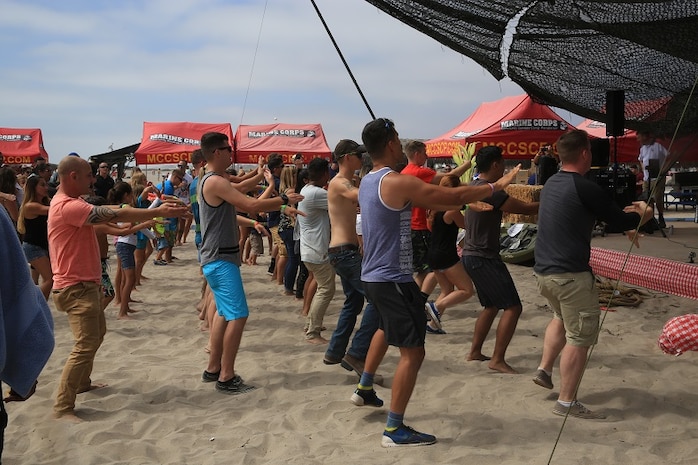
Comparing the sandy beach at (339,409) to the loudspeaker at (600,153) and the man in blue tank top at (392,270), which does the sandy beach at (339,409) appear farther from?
the loudspeaker at (600,153)

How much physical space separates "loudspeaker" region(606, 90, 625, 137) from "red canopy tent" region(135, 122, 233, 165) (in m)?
14.8

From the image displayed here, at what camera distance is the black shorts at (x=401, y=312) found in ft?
12.2

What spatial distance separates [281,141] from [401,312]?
17657mm

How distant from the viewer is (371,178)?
372 centimetres

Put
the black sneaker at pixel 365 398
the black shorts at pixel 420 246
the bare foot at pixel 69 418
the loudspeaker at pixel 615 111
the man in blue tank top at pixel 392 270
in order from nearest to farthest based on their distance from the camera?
the man in blue tank top at pixel 392 270
the bare foot at pixel 69 418
the black sneaker at pixel 365 398
the black shorts at pixel 420 246
the loudspeaker at pixel 615 111

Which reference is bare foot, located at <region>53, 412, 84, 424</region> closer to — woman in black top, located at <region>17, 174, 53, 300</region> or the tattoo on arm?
the tattoo on arm

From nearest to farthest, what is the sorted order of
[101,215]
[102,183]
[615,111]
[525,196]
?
[101,215]
[615,111]
[525,196]
[102,183]

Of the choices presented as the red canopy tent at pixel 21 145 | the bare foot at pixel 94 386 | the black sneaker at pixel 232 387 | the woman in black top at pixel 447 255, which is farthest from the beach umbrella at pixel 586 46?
the red canopy tent at pixel 21 145

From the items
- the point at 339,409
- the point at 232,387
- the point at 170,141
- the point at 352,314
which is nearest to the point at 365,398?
the point at 339,409

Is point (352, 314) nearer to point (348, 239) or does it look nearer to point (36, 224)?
point (348, 239)

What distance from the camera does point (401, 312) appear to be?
12.2 ft

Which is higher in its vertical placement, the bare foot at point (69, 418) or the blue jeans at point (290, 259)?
the blue jeans at point (290, 259)

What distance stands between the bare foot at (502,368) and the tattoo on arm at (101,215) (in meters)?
3.10

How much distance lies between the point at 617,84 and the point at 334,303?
4.07 m
